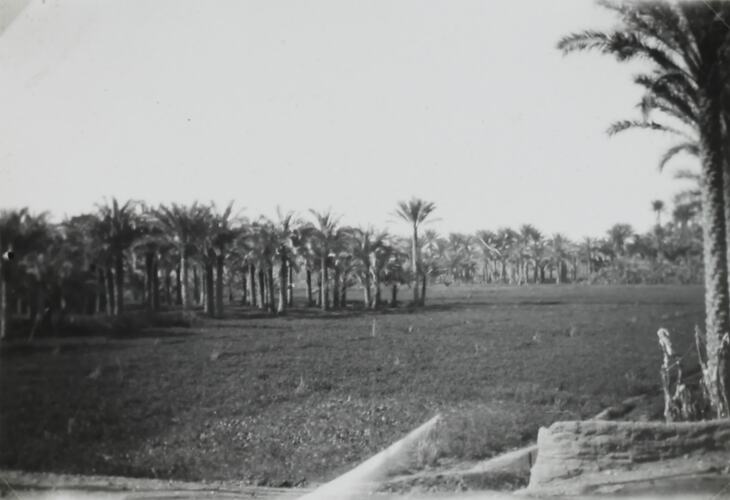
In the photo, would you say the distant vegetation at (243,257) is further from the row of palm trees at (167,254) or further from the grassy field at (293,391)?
the grassy field at (293,391)

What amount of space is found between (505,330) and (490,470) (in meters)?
2.26

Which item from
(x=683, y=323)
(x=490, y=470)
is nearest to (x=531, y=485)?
(x=490, y=470)

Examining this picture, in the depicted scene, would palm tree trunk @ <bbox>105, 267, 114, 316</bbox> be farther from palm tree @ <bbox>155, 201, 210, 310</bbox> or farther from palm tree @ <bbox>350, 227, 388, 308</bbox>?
palm tree @ <bbox>350, 227, 388, 308</bbox>

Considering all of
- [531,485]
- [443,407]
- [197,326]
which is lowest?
[531,485]

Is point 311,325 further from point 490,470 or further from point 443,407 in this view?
point 490,470

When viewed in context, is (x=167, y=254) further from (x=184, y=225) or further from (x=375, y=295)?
(x=375, y=295)

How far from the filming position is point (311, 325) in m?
8.58

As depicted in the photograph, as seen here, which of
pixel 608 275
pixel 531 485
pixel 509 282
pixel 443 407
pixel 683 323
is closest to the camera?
pixel 531 485

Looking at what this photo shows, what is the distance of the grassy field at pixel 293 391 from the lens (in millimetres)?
7344

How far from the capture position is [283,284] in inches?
364

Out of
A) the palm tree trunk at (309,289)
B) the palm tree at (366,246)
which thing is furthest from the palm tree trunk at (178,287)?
the palm tree at (366,246)

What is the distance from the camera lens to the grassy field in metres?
7.34

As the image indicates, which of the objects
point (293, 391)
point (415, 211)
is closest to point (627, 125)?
point (415, 211)

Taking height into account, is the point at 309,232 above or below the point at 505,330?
above
